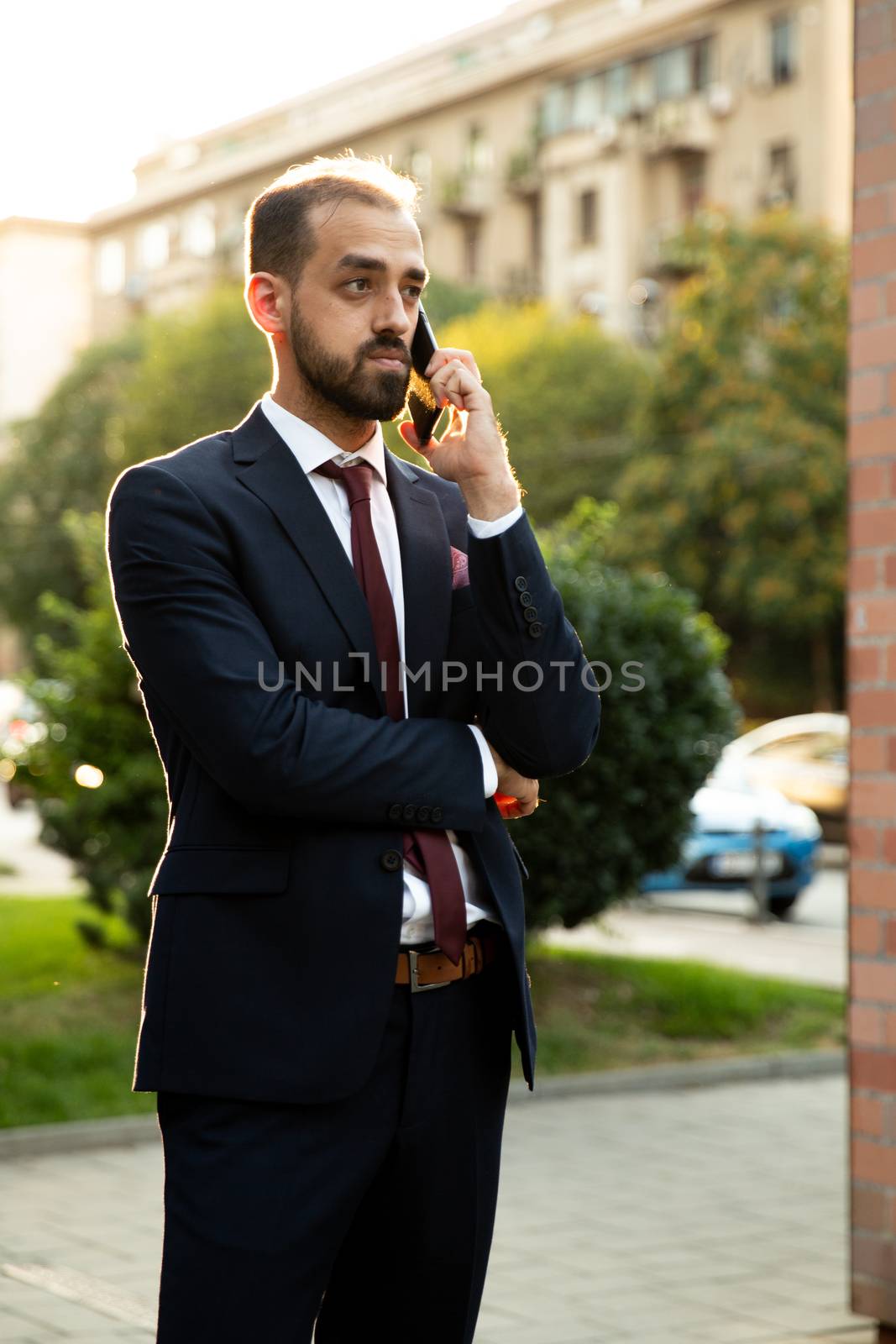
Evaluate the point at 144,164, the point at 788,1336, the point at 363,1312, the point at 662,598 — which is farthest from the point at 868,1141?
the point at 144,164

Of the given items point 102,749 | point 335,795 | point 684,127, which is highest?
point 684,127

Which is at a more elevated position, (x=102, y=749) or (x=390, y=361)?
(x=390, y=361)

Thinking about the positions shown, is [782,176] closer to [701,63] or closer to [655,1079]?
[701,63]

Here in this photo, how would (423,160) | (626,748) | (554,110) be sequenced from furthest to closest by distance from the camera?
1. (423,160)
2. (554,110)
3. (626,748)

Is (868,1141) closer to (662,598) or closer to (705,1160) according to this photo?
(705,1160)

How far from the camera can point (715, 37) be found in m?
44.9

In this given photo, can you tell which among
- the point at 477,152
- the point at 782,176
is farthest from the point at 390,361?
the point at 477,152

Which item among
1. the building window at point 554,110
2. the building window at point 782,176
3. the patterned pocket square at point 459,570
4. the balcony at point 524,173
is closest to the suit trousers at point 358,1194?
the patterned pocket square at point 459,570

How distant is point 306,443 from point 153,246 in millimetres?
56451

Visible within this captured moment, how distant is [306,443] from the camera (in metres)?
2.54

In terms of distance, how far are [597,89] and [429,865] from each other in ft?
156

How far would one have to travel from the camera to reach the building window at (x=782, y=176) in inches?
1694

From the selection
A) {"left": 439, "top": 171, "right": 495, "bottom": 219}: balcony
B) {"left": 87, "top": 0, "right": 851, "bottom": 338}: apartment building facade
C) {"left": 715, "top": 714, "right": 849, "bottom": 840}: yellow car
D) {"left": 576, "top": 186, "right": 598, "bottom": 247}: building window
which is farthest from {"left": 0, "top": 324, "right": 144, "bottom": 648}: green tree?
{"left": 715, "top": 714, "right": 849, "bottom": 840}: yellow car

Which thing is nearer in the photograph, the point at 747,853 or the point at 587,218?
the point at 747,853
